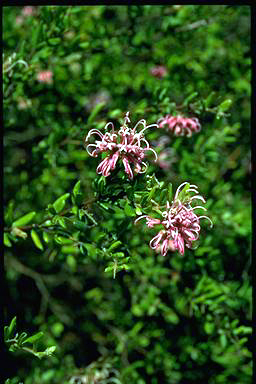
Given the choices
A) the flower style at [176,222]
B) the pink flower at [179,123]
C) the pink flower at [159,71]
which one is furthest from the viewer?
the pink flower at [159,71]

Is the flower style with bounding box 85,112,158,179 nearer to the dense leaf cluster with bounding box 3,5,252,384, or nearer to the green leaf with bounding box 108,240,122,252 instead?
the green leaf with bounding box 108,240,122,252

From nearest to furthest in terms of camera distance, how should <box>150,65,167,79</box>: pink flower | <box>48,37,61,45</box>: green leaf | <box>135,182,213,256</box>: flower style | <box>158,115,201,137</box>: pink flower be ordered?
<box>135,182,213,256</box>: flower style → <box>158,115,201,137</box>: pink flower → <box>48,37,61,45</box>: green leaf → <box>150,65,167,79</box>: pink flower

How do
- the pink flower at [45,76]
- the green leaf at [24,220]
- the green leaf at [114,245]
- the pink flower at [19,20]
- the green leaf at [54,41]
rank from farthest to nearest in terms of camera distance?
1. the pink flower at [19,20]
2. the pink flower at [45,76]
3. the green leaf at [54,41]
4. the green leaf at [24,220]
5. the green leaf at [114,245]

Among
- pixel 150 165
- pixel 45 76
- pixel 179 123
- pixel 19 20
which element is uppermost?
pixel 19 20

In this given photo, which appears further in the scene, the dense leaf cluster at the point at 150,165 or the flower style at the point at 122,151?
the dense leaf cluster at the point at 150,165

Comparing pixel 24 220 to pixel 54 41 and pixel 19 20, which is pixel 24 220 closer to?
pixel 54 41

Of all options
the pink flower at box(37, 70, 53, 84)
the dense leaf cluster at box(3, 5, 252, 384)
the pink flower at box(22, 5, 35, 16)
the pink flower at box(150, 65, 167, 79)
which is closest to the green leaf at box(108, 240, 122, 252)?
the dense leaf cluster at box(3, 5, 252, 384)

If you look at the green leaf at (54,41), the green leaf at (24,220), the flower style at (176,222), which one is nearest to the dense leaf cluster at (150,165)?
the green leaf at (54,41)

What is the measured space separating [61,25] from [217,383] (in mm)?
1612

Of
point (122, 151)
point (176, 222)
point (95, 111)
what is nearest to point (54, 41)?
point (95, 111)

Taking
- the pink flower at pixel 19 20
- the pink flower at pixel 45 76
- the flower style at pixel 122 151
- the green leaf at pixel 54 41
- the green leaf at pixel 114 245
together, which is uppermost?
the pink flower at pixel 19 20

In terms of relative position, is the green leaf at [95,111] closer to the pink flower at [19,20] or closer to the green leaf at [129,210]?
the green leaf at [129,210]

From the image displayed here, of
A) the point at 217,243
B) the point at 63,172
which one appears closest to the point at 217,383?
the point at 217,243

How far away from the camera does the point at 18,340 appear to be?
1197mm
